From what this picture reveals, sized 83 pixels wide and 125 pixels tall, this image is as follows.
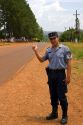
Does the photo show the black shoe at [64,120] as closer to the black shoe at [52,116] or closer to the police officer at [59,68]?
the police officer at [59,68]

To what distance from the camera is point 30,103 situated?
1098cm

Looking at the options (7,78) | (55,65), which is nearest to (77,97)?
(55,65)

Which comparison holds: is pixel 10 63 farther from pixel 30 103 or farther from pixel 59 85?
pixel 59 85

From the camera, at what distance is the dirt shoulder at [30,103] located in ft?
29.6

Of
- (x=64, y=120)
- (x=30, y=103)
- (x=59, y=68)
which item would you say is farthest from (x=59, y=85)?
(x=30, y=103)

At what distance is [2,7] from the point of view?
383ft

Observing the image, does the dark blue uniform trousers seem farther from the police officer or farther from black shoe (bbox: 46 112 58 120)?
black shoe (bbox: 46 112 58 120)

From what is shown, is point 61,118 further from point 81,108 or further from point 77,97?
point 77,97

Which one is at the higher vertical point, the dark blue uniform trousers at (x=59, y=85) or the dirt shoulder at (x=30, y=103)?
the dark blue uniform trousers at (x=59, y=85)

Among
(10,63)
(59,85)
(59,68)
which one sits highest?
(59,68)

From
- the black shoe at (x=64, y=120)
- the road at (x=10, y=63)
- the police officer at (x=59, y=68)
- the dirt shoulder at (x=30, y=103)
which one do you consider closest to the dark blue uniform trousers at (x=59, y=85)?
the police officer at (x=59, y=68)

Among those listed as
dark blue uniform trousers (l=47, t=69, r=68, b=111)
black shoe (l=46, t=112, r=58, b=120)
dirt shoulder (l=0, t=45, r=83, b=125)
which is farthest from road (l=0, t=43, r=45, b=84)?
dark blue uniform trousers (l=47, t=69, r=68, b=111)

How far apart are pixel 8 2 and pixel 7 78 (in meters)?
100

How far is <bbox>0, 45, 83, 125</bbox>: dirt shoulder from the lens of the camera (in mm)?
9031
